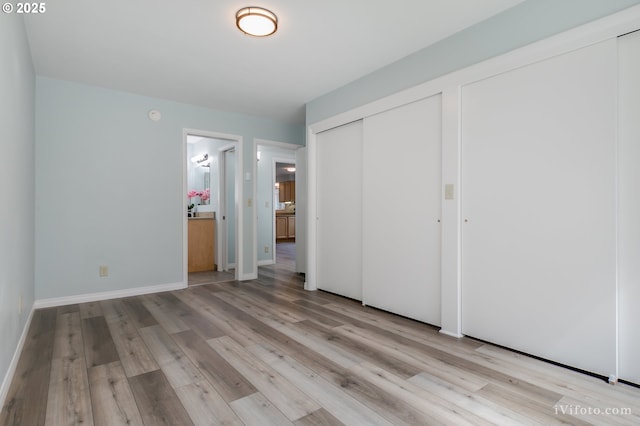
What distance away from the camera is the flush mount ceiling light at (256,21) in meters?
2.30

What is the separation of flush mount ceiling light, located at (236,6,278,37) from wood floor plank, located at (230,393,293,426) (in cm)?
244

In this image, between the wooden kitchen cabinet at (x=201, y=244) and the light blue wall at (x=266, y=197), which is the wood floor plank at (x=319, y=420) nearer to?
the wooden kitchen cabinet at (x=201, y=244)

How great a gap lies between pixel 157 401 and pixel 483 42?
10.4ft

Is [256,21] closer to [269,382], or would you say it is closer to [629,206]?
[269,382]

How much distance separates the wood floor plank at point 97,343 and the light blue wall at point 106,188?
36.0 inches

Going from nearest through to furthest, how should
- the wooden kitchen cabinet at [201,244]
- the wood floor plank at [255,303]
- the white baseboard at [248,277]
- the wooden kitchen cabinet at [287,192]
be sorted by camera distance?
the wood floor plank at [255,303] < the white baseboard at [248,277] < the wooden kitchen cabinet at [201,244] < the wooden kitchen cabinet at [287,192]

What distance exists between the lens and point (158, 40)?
107 inches

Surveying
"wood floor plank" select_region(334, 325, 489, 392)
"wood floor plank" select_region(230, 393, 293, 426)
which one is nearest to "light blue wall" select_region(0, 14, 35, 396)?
"wood floor plank" select_region(230, 393, 293, 426)

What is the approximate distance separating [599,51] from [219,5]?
7.96ft

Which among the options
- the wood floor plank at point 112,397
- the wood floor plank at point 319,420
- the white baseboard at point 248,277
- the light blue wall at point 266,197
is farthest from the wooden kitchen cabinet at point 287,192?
the wood floor plank at point 319,420

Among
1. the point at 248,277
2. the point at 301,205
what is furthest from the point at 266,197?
the point at 248,277

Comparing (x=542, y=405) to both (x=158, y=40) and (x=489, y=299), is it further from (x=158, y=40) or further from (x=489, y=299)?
(x=158, y=40)

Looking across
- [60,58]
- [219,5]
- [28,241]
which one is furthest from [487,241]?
[60,58]

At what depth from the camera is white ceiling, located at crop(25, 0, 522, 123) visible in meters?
2.30
